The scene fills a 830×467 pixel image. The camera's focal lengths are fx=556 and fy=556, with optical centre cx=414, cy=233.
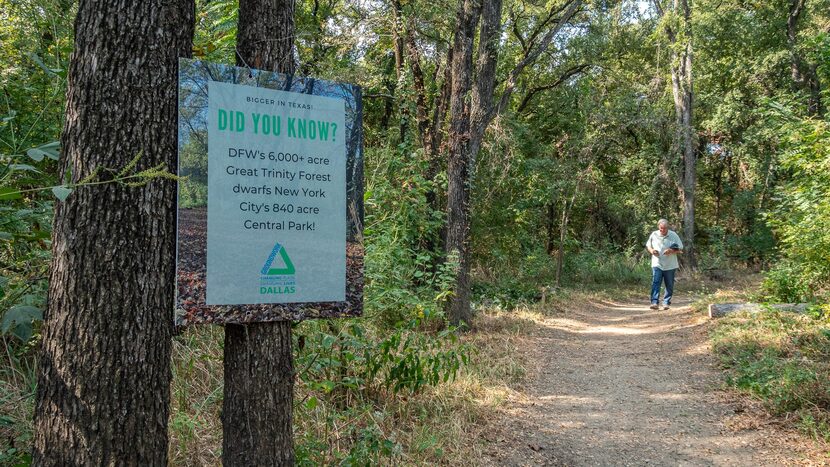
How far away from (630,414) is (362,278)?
3448 mm

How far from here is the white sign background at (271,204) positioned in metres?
2.41

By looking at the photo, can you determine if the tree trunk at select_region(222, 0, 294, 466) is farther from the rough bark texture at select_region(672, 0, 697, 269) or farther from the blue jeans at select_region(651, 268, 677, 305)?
the rough bark texture at select_region(672, 0, 697, 269)

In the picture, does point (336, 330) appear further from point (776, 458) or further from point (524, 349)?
point (524, 349)

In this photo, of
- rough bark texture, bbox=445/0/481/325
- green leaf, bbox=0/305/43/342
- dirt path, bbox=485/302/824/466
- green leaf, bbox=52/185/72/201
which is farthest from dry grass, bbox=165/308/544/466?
rough bark texture, bbox=445/0/481/325

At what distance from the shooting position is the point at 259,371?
262 cm

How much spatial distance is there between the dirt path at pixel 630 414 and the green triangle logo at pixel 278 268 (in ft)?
7.56

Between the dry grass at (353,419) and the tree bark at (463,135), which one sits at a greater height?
the tree bark at (463,135)

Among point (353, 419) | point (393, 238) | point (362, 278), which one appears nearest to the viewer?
point (362, 278)

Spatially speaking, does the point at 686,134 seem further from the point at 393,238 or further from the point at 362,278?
the point at 362,278

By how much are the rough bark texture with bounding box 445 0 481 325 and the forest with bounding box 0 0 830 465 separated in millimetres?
34

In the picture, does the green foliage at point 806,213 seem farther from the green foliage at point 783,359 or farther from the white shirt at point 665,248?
the white shirt at point 665,248

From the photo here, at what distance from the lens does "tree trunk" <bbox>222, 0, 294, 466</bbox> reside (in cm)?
261

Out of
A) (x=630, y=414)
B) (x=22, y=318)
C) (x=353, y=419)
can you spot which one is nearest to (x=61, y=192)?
(x=22, y=318)

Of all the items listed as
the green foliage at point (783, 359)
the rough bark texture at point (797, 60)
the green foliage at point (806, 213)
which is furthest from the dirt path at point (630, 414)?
the rough bark texture at point (797, 60)
